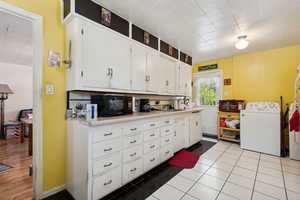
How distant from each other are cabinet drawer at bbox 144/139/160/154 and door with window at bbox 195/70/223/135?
3.05 meters

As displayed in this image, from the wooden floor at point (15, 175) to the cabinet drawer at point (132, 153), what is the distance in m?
1.27

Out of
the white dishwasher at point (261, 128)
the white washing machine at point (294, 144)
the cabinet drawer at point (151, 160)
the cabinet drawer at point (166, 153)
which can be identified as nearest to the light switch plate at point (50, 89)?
the cabinet drawer at point (151, 160)

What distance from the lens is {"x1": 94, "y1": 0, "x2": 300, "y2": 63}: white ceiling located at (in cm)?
183

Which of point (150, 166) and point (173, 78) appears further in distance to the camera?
point (173, 78)

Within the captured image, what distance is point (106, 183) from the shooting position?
5.08 feet

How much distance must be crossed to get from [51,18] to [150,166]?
103 inches

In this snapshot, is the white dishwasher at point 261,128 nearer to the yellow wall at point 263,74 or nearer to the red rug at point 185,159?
the yellow wall at point 263,74

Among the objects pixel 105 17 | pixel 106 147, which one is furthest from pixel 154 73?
pixel 106 147

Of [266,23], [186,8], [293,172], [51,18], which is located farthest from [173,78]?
[293,172]

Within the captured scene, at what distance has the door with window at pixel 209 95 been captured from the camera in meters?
4.45

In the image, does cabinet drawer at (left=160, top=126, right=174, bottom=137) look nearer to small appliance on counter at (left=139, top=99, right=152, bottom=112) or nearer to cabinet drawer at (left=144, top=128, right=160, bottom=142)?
cabinet drawer at (left=144, top=128, right=160, bottom=142)

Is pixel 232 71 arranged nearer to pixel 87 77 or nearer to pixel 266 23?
pixel 266 23

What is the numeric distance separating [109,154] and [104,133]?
0.92 ft

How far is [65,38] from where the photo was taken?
1.82 metres
